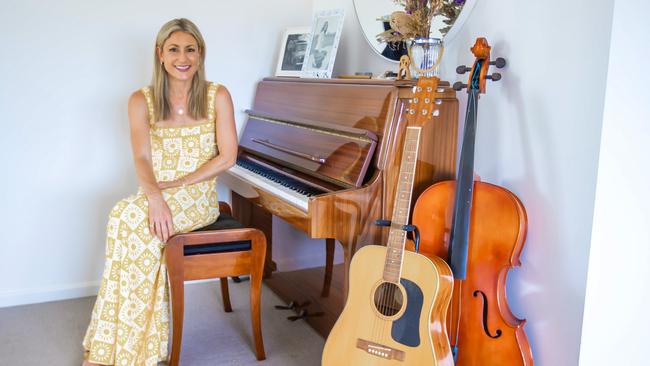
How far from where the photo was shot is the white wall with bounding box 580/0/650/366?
1.82 metres

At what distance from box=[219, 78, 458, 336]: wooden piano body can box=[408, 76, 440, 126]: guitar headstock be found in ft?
0.12

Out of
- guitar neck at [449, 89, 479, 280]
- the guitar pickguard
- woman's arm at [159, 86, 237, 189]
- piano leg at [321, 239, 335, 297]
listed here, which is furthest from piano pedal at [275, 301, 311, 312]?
guitar neck at [449, 89, 479, 280]

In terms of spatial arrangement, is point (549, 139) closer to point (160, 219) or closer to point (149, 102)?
point (160, 219)

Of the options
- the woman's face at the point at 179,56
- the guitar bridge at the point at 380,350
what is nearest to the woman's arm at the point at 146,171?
the woman's face at the point at 179,56

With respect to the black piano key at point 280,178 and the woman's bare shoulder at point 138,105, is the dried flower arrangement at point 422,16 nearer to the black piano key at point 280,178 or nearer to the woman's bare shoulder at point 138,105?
the black piano key at point 280,178

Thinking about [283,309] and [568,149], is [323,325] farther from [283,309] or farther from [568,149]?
[568,149]

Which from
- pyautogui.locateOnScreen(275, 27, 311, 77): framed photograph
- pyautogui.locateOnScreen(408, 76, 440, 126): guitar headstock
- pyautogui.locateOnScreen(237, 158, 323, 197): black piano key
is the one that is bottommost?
pyautogui.locateOnScreen(237, 158, 323, 197): black piano key

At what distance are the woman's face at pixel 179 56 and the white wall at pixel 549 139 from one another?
3.79ft

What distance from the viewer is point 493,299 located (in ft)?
6.38

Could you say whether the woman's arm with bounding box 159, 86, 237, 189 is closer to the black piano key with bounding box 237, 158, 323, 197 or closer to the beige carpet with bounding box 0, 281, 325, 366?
the black piano key with bounding box 237, 158, 323, 197

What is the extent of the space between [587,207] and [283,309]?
1.67 meters

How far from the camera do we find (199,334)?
9.12 feet

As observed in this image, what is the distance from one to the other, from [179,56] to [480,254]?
1.44 meters

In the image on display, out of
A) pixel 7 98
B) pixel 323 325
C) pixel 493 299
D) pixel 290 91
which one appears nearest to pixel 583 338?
pixel 493 299
